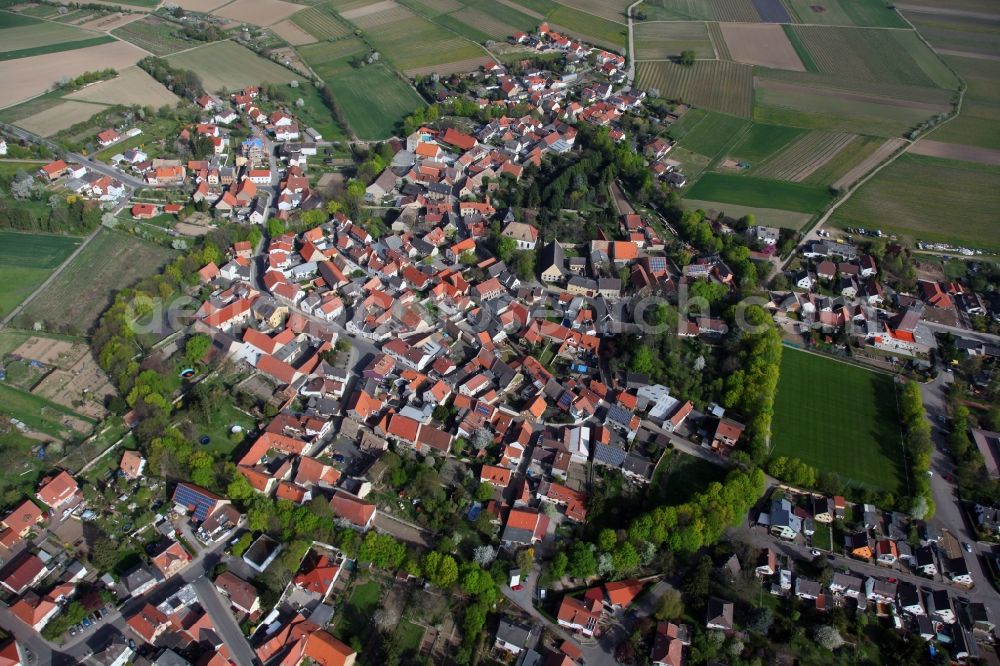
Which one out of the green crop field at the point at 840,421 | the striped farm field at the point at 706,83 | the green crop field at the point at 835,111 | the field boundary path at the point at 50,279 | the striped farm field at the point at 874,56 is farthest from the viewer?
the striped farm field at the point at 874,56

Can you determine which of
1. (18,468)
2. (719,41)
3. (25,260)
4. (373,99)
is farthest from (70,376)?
(719,41)

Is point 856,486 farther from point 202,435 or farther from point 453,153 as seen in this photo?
point 453,153

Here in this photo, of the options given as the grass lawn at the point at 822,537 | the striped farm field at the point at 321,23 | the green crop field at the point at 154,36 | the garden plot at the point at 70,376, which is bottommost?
the grass lawn at the point at 822,537

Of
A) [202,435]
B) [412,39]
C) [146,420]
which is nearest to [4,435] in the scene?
[146,420]

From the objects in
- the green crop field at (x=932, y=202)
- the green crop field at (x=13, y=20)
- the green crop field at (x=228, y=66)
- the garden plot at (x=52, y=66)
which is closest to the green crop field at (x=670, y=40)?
the green crop field at (x=932, y=202)

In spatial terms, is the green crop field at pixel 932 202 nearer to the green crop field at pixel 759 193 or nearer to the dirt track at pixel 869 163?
the dirt track at pixel 869 163

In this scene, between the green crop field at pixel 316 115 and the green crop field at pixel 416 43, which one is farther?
the green crop field at pixel 416 43

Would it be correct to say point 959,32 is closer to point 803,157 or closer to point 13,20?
point 803,157

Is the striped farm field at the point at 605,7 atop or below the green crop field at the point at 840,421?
atop
